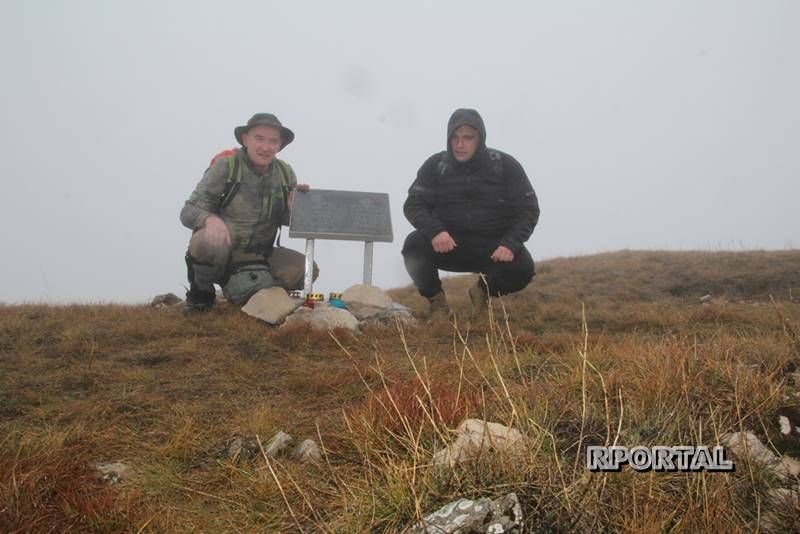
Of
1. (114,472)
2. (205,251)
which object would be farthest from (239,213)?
(114,472)

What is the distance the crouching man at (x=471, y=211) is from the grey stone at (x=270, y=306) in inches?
55.8

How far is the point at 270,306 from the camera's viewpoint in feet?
20.2

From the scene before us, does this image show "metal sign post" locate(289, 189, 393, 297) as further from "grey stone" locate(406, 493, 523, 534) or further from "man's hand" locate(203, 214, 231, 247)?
"grey stone" locate(406, 493, 523, 534)

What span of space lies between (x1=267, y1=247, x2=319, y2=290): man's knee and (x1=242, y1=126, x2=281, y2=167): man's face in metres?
1.11

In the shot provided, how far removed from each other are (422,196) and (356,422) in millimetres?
4415

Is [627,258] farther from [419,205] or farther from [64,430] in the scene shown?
[64,430]

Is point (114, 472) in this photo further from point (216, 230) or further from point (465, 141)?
point (465, 141)

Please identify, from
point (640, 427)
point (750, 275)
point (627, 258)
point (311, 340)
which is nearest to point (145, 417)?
point (311, 340)

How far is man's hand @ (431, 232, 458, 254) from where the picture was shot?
6103 mm

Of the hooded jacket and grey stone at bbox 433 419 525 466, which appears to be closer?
grey stone at bbox 433 419 525 466

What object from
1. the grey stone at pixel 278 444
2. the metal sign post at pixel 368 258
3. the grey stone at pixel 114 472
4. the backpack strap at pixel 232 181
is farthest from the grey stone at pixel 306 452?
the metal sign post at pixel 368 258

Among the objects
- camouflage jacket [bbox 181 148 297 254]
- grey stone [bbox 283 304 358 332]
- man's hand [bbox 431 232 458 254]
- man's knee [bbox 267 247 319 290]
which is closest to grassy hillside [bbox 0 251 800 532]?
grey stone [bbox 283 304 358 332]

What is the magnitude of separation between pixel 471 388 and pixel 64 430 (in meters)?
1.92

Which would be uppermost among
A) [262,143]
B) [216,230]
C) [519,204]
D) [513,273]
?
[262,143]
